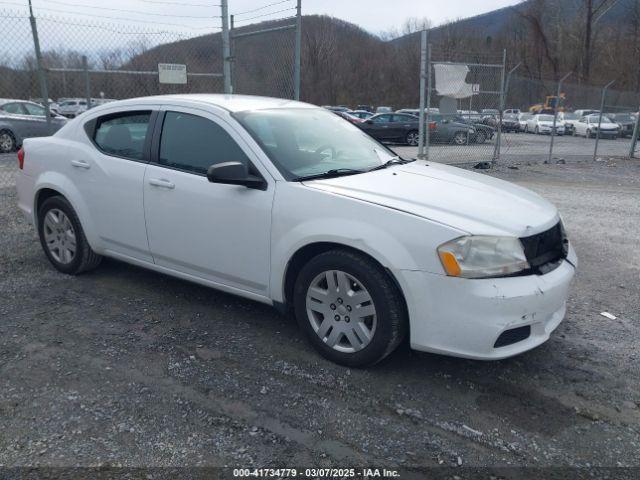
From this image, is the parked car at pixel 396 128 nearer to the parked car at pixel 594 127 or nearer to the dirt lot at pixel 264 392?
the parked car at pixel 594 127

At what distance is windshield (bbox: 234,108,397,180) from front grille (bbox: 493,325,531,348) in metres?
1.57

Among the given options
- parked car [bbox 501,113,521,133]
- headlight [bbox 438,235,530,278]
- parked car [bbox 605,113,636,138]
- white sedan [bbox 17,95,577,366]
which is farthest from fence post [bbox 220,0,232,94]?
parked car [bbox 605,113,636,138]

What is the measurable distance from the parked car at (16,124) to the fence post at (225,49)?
820cm

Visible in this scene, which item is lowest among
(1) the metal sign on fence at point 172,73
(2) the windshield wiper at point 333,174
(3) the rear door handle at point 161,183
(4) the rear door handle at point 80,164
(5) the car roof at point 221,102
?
(3) the rear door handle at point 161,183

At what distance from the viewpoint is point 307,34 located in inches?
1249

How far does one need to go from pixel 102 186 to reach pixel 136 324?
1.20 metres

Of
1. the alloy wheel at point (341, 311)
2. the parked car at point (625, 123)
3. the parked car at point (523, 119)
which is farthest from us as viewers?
the parked car at point (523, 119)

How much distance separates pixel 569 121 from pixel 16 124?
97.5 ft

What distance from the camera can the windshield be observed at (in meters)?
3.79

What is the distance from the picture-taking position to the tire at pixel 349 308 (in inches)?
125

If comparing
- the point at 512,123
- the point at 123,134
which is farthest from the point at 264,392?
the point at 512,123

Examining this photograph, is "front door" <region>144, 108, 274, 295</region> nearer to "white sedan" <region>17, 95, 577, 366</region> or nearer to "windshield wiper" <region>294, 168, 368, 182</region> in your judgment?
"white sedan" <region>17, 95, 577, 366</region>

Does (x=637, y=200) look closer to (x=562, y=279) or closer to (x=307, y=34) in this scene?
(x=562, y=279)

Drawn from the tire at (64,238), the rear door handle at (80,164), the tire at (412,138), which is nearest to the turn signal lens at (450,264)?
the rear door handle at (80,164)
